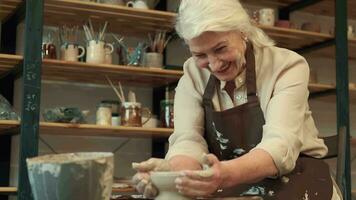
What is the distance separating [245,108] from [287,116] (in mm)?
179

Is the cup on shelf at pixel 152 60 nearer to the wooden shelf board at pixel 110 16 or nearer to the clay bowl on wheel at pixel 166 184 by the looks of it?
the wooden shelf board at pixel 110 16

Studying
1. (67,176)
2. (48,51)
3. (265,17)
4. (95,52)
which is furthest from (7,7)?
(67,176)

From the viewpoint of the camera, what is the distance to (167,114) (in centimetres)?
274

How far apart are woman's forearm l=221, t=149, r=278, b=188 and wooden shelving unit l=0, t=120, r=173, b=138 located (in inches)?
Result: 58.7

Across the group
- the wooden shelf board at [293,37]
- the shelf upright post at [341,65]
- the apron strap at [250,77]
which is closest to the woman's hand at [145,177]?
the apron strap at [250,77]

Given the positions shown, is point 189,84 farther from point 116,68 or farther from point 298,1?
point 298,1

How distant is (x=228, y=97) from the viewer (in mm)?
1389

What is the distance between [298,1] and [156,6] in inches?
38.5

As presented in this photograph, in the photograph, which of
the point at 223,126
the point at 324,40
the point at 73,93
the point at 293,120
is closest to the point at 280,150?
the point at 293,120

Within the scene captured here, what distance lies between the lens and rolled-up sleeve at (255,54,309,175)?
1.11 metres

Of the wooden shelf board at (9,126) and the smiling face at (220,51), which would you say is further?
the wooden shelf board at (9,126)

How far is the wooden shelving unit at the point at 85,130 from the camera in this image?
2389 millimetres

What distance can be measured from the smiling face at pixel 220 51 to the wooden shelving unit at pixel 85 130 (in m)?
1.27

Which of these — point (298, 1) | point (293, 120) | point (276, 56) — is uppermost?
point (298, 1)
